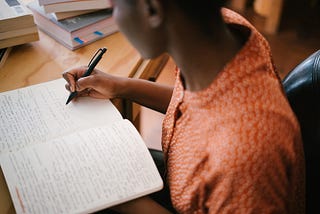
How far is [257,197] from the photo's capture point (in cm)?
66

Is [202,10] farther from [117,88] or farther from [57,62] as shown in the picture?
[57,62]

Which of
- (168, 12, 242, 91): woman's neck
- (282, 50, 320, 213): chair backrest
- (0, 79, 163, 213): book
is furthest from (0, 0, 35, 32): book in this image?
(282, 50, 320, 213): chair backrest

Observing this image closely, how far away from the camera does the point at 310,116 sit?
0.84m

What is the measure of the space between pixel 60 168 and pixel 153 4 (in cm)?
35

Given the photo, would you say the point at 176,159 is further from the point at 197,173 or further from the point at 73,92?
the point at 73,92

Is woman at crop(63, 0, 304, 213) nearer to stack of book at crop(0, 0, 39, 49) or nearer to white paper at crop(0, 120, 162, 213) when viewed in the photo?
white paper at crop(0, 120, 162, 213)

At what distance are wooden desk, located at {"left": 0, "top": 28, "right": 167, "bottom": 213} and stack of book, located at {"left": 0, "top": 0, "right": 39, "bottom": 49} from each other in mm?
33

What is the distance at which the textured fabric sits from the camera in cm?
65

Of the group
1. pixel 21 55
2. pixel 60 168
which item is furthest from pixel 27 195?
pixel 21 55

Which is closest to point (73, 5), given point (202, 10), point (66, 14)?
point (66, 14)

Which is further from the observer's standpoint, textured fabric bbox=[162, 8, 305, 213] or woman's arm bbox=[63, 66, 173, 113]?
woman's arm bbox=[63, 66, 173, 113]

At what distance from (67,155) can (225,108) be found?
32 cm

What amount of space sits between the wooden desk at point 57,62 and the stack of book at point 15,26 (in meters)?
0.03

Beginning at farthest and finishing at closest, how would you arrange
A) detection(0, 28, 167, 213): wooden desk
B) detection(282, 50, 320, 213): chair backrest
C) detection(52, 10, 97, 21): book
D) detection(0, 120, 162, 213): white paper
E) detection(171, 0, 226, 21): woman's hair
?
detection(52, 10, 97, 21): book
detection(0, 28, 167, 213): wooden desk
detection(282, 50, 320, 213): chair backrest
detection(0, 120, 162, 213): white paper
detection(171, 0, 226, 21): woman's hair
